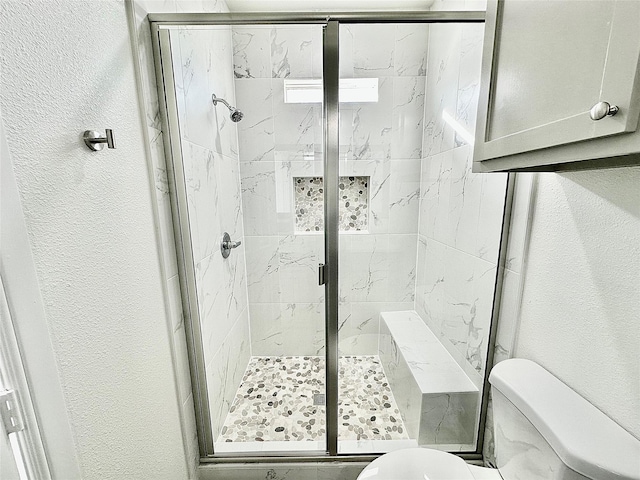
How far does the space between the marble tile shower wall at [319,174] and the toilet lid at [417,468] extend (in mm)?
809

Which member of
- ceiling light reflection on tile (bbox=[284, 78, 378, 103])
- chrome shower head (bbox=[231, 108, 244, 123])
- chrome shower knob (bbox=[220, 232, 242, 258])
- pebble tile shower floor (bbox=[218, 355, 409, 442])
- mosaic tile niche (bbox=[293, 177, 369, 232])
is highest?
ceiling light reflection on tile (bbox=[284, 78, 378, 103])

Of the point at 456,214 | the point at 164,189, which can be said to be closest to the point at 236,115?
the point at 164,189

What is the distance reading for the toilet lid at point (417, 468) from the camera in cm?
93

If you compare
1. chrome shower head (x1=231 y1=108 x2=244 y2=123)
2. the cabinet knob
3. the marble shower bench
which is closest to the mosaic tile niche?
chrome shower head (x1=231 y1=108 x2=244 y2=123)

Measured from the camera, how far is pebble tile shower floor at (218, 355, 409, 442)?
1.53 metres

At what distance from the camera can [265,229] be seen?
1953 millimetres

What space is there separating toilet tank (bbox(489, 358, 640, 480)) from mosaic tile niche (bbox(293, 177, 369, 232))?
1.16 m

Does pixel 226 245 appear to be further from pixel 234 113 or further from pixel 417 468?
pixel 417 468

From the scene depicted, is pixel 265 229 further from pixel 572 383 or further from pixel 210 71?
pixel 572 383

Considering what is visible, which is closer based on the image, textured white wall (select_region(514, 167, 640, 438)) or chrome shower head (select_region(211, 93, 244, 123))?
textured white wall (select_region(514, 167, 640, 438))

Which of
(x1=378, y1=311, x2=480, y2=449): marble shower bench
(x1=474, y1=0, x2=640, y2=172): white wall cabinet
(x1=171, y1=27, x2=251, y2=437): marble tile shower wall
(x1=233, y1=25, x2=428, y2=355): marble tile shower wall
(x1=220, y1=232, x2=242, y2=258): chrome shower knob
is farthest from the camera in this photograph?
(x1=233, y1=25, x2=428, y2=355): marble tile shower wall

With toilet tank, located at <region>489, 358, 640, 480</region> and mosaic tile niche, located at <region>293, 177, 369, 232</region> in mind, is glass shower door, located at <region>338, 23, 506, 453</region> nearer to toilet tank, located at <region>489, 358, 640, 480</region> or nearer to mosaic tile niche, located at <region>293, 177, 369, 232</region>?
mosaic tile niche, located at <region>293, 177, 369, 232</region>

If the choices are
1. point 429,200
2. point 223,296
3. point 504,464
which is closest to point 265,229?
point 223,296

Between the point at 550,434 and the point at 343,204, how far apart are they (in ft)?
4.72
